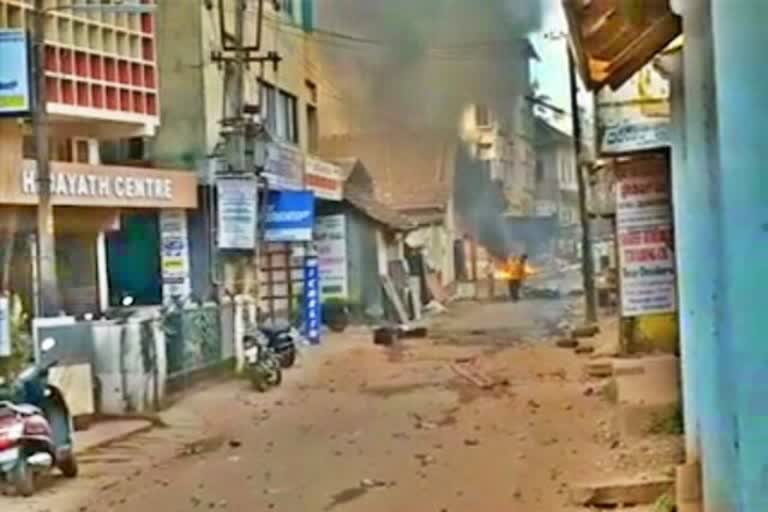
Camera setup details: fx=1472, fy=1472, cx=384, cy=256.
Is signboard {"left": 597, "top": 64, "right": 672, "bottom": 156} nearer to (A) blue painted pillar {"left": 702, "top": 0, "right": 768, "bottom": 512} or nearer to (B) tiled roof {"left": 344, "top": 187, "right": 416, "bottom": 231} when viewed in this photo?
(A) blue painted pillar {"left": 702, "top": 0, "right": 768, "bottom": 512}

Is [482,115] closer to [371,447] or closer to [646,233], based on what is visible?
[646,233]

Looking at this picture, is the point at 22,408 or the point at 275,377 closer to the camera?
the point at 22,408

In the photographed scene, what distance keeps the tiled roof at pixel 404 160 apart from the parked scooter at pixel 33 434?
599cm

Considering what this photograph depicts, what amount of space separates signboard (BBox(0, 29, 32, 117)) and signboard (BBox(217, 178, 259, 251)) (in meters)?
2.31

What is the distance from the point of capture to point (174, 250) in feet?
24.3

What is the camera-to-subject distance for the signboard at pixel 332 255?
1009 cm

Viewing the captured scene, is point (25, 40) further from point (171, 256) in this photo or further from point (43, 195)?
point (171, 256)

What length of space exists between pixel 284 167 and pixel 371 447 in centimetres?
452

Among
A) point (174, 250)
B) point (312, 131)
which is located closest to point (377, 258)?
point (312, 131)

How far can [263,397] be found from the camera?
596cm

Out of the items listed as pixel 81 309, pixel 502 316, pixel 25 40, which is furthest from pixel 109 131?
pixel 502 316

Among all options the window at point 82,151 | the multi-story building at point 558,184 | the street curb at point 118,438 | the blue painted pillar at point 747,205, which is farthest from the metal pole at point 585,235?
the blue painted pillar at point 747,205

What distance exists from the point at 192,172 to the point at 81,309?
1416 mm

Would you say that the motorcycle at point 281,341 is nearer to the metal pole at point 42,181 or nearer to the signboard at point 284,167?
the metal pole at point 42,181
